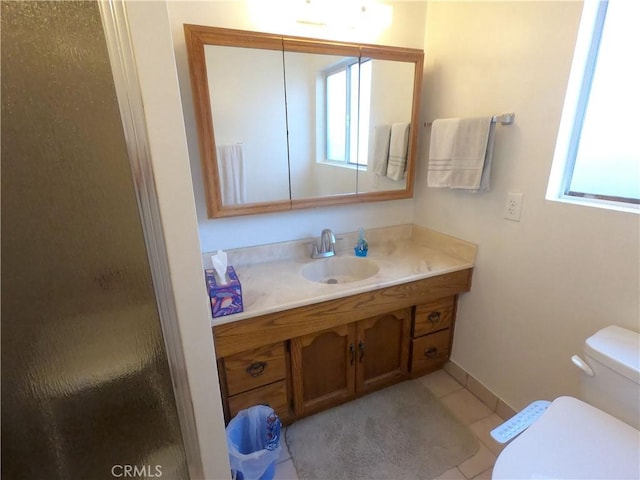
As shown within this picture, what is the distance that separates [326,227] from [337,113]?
0.61 meters

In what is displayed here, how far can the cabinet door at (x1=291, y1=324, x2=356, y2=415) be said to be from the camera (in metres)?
1.35

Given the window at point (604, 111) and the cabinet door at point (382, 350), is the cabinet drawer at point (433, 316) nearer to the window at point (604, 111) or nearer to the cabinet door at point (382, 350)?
the cabinet door at point (382, 350)

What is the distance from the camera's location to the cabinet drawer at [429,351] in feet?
5.41

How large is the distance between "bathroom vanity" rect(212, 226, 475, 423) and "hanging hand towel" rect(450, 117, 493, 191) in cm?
36

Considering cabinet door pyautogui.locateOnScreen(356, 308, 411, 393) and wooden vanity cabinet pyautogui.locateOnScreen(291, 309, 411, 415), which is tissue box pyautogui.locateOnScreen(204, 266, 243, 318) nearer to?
wooden vanity cabinet pyautogui.locateOnScreen(291, 309, 411, 415)

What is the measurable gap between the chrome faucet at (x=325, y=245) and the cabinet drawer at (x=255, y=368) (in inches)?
21.2

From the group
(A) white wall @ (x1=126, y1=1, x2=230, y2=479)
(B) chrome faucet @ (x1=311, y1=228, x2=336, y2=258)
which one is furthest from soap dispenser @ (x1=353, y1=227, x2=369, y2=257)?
(A) white wall @ (x1=126, y1=1, x2=230, y2=479)

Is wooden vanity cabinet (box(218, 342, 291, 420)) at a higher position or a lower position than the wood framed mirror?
lower

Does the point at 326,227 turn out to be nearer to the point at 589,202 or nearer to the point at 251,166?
the point at 251,166

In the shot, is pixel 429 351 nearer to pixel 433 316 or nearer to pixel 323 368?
pixel 433 316

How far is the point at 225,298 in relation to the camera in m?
1.08

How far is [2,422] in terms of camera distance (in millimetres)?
543

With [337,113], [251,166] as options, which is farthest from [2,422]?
[337,113]

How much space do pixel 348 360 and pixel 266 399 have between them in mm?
424
